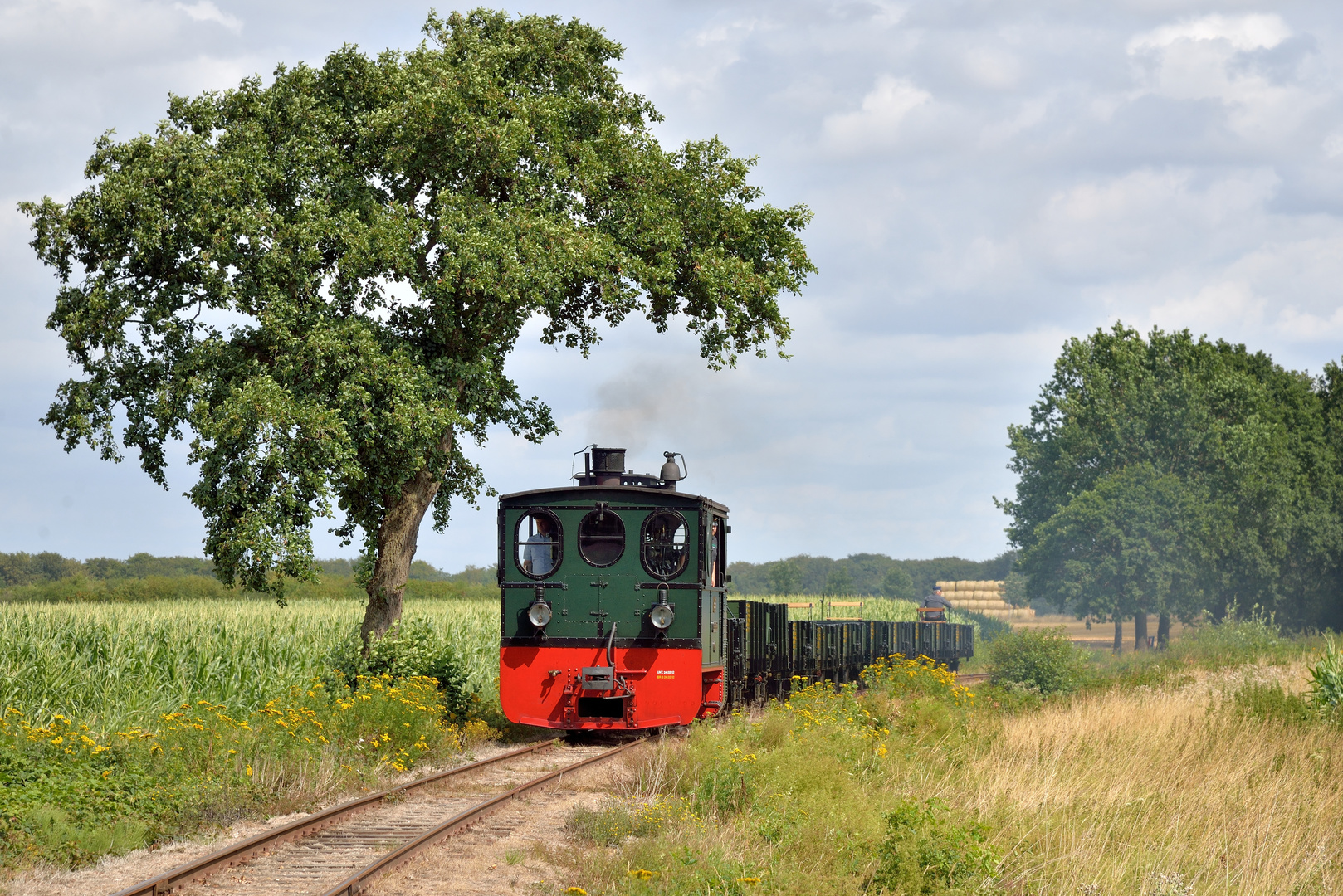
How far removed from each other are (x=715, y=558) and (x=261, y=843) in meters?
8.25

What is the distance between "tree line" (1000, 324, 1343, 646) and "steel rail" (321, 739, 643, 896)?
134 ft

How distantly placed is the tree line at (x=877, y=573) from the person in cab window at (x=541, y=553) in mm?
80146

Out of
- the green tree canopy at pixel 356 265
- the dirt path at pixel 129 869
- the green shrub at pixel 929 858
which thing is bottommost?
the dirt path at pixel 129 869

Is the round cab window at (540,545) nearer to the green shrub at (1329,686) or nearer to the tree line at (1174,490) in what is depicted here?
the green shrub at (1329,686)

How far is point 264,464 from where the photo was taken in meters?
16.9

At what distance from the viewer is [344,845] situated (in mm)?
10000

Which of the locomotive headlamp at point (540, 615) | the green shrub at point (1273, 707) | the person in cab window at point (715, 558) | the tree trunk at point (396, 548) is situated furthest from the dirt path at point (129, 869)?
the green shrub at point (1273, 707)

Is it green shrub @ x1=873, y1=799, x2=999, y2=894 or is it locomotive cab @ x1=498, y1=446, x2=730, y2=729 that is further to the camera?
locomotive cab @ x1=498, y1=446, x2=730, y2=729

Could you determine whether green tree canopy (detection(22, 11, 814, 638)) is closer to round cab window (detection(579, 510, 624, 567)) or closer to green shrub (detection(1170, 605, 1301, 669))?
round cab window (detection(579, 510, 624, 567))

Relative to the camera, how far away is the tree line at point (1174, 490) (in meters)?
49.2

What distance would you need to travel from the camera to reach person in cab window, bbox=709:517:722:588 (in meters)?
16.1

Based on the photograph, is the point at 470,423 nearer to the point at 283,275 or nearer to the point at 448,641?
the point at 283,275

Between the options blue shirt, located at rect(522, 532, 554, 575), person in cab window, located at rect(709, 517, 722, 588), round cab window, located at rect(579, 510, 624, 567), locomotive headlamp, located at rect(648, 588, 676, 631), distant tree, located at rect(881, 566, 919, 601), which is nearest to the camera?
locomotive headlamp, located at rect(648, 588, 676, 631)

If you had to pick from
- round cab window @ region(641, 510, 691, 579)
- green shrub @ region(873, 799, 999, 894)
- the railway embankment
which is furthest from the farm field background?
green shrub @ region(873, 799, 999, 894)
